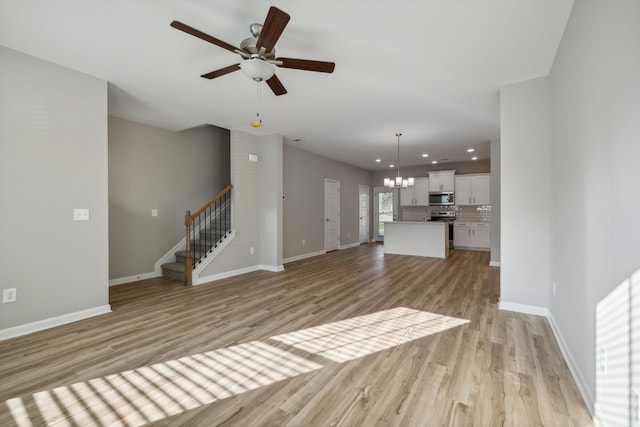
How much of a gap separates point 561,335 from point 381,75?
3.09 metres

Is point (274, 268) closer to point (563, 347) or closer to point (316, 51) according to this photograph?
point (316, 51)

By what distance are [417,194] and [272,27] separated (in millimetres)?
8330

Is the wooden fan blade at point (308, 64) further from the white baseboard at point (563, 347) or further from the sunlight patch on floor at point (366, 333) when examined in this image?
the white baseboard at point (563, 347)

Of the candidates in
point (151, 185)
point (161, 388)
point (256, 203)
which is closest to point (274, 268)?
point (256, 203)

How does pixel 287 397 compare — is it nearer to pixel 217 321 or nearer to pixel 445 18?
pixel 217 321

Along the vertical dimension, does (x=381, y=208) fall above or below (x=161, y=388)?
above

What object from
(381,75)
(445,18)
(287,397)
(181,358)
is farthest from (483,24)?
(181,358)

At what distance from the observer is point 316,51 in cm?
267

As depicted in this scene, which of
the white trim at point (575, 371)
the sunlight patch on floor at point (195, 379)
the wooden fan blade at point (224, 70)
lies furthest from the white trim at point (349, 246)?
the wooden fan blade at point (224, 70)

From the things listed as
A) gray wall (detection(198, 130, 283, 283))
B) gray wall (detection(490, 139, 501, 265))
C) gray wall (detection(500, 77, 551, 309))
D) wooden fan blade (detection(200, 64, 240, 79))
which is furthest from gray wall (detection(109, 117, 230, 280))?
gray wall (detection(490, 139, 501, 265))

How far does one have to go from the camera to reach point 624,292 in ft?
4.09

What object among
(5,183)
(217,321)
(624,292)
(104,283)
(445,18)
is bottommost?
(217,321)

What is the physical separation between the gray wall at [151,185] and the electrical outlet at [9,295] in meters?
1.85

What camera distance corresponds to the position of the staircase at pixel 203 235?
4750 mm
